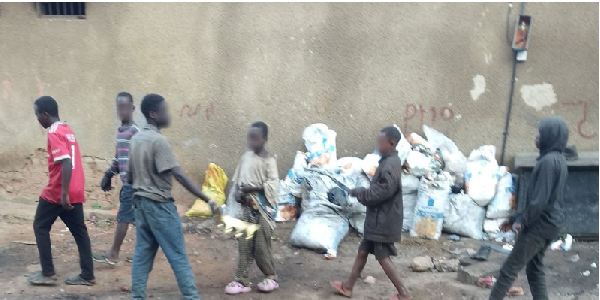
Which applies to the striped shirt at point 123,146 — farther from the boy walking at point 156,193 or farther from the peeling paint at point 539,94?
the peeling paint at point 539,94

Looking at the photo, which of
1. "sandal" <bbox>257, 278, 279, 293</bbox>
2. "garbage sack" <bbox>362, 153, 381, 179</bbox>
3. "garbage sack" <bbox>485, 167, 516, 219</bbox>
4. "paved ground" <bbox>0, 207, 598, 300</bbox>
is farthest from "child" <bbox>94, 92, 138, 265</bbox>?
"garbage sack" <bbox>485, 167, 516, 219</bbox>

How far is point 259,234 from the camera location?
464 centimetres

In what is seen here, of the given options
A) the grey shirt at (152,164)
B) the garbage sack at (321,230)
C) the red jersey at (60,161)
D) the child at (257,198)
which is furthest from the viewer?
the garbage sack at (321,230)

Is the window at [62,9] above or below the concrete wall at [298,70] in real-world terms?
above

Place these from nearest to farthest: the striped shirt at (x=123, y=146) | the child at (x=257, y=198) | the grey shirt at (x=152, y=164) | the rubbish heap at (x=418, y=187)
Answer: the grey shirt at (x=152, y=164) → the child at (x=257, y=198) → the striped shirt at (x=123, y=146) → the rubbish heap at (x=418, y=187)

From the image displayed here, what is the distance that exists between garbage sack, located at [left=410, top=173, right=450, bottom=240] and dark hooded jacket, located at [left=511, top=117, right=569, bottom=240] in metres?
2.03

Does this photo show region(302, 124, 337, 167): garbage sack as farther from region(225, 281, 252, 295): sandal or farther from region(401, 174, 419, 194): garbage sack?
region(225, 281, 252, 295): sandal

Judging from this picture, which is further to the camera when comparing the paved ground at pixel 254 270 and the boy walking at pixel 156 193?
the paved ground at pixel 254 270

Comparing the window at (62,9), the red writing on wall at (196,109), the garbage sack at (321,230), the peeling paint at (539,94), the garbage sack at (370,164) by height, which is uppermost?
the window at (62,9)

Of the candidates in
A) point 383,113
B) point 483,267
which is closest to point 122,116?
point 383,113

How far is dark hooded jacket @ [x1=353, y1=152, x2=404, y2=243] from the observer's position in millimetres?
4379

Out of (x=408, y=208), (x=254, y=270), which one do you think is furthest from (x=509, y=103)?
(x=254, y=270)

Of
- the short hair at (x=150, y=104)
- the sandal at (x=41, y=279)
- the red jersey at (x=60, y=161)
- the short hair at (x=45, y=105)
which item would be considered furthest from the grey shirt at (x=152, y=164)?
the sandal at (x=41, y=279)

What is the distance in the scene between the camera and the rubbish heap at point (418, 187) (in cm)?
611
